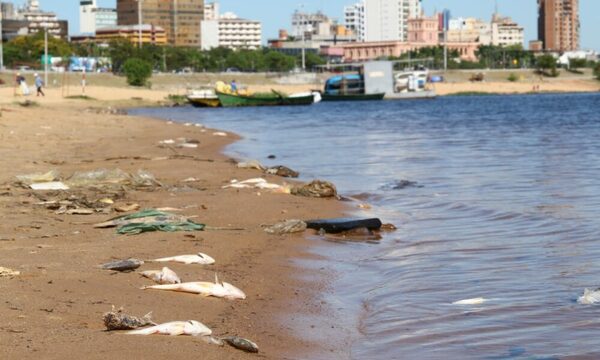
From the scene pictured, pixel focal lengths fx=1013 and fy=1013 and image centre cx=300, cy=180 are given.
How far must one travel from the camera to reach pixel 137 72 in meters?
103

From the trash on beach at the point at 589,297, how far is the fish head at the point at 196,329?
3.29 m

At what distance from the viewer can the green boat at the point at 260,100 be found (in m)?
76.1

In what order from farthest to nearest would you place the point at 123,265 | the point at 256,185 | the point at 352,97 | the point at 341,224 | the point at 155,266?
the point at 352,97 < the point at 256,185 < the point at 341,224 < the point at 155,266 < the point at 123,265

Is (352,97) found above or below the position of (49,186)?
above

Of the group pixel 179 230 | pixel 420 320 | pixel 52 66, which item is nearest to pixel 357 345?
pixel 420 320

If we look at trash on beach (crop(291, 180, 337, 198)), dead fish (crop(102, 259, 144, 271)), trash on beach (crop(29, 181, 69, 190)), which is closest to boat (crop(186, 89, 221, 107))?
trash on beach (crop(291, 180, 337, 198))

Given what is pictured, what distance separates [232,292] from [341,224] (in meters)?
4.67

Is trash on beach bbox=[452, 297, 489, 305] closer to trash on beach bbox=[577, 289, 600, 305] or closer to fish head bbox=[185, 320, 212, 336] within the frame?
trash on beach bbox=[577, 289, 600, 305]

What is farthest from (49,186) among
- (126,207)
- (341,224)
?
(341,224)

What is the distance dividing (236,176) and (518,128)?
1019 inches

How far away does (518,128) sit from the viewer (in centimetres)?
4191

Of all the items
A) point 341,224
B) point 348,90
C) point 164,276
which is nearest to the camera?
point 164,276

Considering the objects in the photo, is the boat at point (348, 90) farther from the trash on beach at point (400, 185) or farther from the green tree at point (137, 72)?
the trash on beach at point (400, 185)

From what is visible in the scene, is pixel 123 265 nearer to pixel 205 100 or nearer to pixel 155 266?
pixel 155 266
